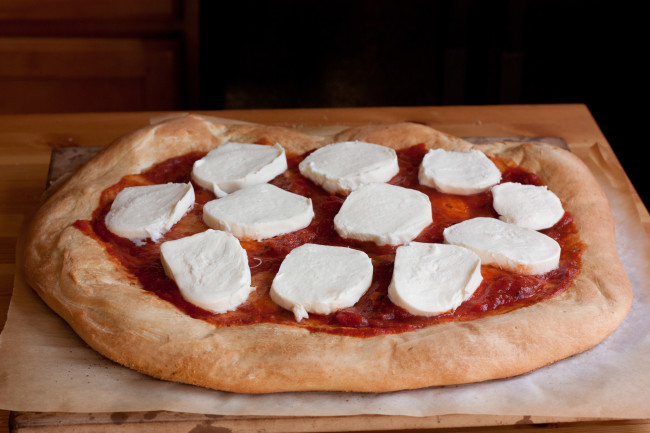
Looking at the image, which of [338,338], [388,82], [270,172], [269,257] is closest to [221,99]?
[388,82]

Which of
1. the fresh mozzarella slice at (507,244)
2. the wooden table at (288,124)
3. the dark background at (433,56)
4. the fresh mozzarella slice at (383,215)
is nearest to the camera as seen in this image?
the fresh mozzarella slice at (507,244)

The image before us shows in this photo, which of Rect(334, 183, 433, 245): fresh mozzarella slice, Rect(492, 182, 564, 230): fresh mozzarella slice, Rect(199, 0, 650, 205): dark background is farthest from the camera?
Rect(199, 0, 650, 205): dark background

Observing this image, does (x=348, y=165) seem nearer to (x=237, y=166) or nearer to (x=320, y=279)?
(x=237, y=166)

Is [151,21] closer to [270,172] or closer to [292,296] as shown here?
[270,172]

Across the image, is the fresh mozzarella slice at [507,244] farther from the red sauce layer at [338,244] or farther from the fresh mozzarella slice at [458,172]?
the fresh mozzarella slice at [458,172]

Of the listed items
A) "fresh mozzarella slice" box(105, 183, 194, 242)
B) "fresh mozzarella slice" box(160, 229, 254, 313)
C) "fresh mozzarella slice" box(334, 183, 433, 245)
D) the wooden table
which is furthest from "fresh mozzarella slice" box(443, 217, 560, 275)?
the wooden table

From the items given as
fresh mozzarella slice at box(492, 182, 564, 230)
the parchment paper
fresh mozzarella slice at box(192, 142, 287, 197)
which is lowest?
the parchment paper

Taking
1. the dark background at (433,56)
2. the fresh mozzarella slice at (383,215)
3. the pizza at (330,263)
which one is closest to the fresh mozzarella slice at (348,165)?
the pizza at (330,263)

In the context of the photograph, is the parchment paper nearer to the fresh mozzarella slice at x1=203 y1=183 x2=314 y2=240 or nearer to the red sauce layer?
the red sauce layer
